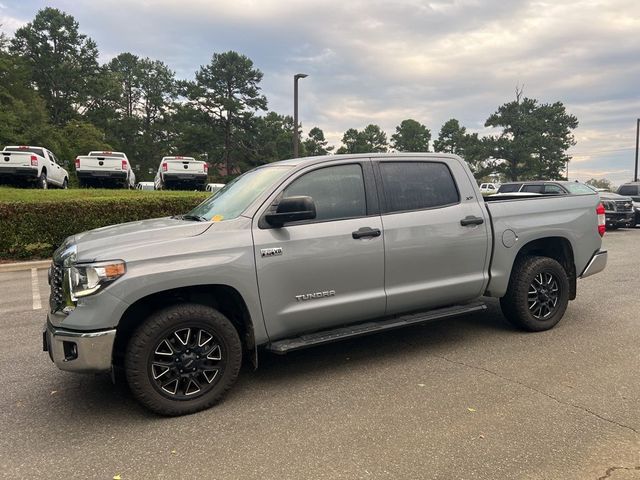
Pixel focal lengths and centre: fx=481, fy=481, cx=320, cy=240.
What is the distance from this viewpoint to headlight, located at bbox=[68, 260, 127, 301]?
3.24 metres

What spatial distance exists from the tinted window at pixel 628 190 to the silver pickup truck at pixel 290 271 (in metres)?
18.0

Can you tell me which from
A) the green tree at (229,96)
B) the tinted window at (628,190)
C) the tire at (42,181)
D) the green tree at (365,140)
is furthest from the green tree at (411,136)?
the tire at (42,181)

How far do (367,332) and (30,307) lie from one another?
5225 mm

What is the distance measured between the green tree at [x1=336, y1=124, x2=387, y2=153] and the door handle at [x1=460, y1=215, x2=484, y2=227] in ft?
201

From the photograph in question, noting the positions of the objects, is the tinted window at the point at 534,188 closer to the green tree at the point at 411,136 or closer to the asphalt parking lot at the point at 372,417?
the asphalt parking lot at the point at 372,417

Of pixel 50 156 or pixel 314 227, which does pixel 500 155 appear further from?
pixel 314 227

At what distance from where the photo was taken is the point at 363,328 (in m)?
4.14

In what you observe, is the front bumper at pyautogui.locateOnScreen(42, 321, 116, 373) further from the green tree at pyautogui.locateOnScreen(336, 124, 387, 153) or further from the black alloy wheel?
the green tree at pyautogui.locateOnScreen(336, 124, 387, 153)

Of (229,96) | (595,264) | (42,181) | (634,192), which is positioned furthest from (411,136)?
(595,264)

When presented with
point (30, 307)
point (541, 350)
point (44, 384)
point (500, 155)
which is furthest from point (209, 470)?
point (500, 155)

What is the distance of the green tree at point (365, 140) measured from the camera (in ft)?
219

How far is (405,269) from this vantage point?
4.27m

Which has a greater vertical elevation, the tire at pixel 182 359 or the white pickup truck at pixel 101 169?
the white pickup truck at pixel 101 169

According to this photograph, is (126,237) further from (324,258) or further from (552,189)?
(552,189)
